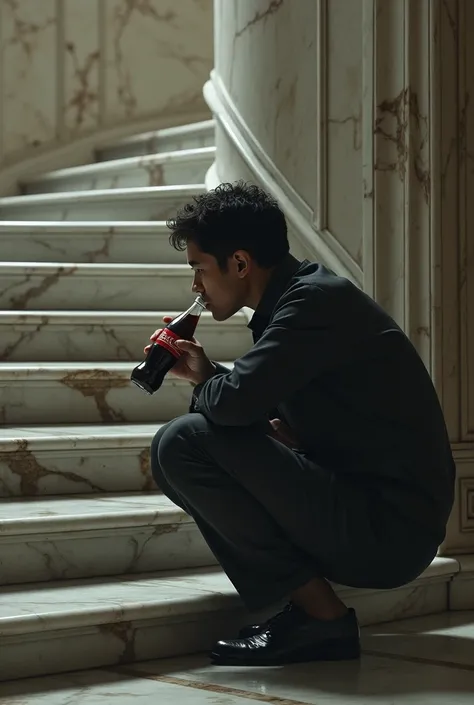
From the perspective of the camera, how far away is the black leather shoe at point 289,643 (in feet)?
7.41

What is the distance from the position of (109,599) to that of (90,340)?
134cm

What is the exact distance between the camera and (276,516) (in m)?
2.24

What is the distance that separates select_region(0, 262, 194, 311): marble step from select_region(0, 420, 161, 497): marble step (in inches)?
31.6

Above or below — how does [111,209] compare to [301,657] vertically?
above

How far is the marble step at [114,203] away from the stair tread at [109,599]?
2043mm

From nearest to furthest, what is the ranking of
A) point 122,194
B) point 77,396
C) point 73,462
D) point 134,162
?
1. point 73,462
2. point 77,396
3. point 122,194
4. point 134,162

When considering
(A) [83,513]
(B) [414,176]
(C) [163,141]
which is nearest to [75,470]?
(A) [83,513]

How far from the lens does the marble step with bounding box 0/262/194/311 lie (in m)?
3.73

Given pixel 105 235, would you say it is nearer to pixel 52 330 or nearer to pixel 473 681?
pixel 52 330

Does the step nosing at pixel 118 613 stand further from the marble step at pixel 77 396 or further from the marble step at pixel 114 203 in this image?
the marble step at pixel 114 203

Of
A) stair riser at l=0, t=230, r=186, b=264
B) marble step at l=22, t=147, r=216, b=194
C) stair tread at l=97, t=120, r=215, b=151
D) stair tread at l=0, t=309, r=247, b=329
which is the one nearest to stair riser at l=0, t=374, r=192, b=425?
stair tread at l=0, t=309, r=247, b=329

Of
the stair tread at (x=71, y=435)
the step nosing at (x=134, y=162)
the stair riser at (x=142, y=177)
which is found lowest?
the stair tread at (x=71, y=435)

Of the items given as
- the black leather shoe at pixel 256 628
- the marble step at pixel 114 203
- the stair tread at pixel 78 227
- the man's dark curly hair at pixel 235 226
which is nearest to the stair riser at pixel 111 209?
the marble step at pixel 114 203

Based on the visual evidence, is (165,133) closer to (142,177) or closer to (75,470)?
(142,177)
